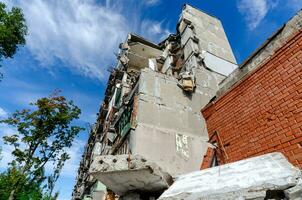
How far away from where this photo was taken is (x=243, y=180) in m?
2.73

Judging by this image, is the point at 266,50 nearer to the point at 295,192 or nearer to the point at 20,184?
the point at 295,192

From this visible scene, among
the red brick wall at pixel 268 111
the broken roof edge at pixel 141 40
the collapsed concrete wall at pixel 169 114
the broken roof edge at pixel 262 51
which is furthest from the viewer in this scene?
the broken roof edge at pixel 141 40

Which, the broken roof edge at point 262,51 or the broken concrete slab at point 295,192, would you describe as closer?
the broken concrete slab at point 295,192

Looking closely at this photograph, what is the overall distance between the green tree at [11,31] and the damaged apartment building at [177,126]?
806 cm

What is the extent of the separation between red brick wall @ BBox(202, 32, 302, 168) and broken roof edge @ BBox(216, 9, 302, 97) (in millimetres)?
188

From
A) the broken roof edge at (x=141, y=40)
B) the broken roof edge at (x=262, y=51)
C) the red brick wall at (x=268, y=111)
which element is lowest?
the red brick wall at (x=268, y=111)

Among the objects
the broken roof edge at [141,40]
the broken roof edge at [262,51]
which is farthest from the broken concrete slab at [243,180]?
the broken roof edge at [141,40]

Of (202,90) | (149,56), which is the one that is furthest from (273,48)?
(149,56)

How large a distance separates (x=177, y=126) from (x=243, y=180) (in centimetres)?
740

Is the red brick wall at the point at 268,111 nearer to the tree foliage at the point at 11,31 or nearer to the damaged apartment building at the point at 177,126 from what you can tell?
the damaged apartment building at the point at 177,126

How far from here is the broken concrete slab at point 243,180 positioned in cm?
235

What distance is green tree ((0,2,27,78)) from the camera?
Answer: 530 inches

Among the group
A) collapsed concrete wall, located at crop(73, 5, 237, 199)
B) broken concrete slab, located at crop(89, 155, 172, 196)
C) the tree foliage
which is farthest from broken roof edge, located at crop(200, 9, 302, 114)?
the tree foliage

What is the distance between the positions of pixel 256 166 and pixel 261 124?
1637 millimetres
